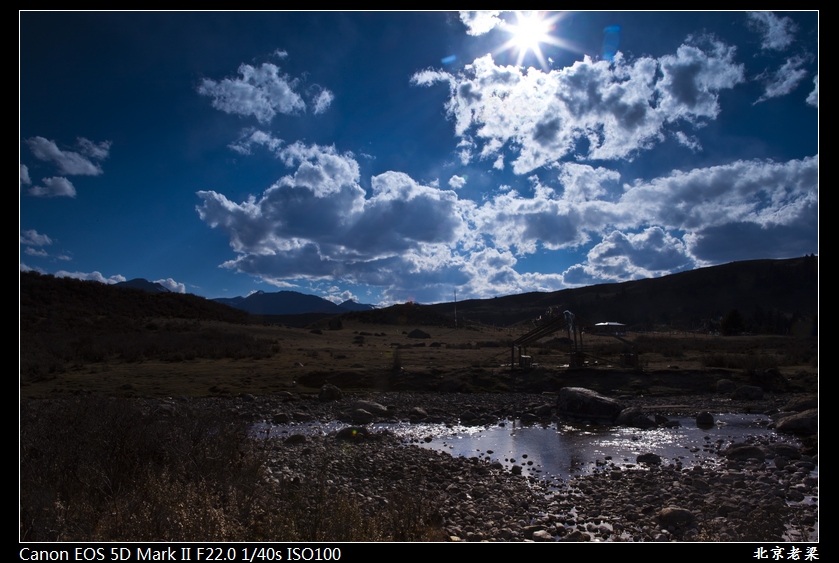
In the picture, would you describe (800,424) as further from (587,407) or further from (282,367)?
(282,367)

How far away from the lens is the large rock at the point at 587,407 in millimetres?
17359

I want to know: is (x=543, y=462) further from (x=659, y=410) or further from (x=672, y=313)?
(x=672, y=313)

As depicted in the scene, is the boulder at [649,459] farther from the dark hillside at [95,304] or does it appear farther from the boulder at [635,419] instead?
the dark hillside at [95,304]

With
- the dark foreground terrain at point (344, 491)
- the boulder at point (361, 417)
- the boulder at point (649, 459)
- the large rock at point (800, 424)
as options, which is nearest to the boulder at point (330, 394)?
the boulder at point (361, 417)

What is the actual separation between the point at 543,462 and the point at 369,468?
4.45 metres

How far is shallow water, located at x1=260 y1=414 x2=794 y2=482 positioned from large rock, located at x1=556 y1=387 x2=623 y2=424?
1.10 m

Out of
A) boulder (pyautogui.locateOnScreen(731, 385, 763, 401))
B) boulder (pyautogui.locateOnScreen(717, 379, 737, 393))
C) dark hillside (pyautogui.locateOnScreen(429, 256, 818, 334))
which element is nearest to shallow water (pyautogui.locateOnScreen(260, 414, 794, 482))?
boulder (pyautogui.locateOnScreen(731, 385, 763, 401))

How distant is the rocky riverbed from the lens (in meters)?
7.84

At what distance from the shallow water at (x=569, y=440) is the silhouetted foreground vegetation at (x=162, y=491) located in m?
5.03

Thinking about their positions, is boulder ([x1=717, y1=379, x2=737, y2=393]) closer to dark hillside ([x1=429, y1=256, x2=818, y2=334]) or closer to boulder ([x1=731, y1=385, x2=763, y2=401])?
boulder ([x1=731, y1=385, x2=763, y2=401])

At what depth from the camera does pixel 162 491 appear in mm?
5930

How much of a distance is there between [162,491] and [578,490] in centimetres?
782
